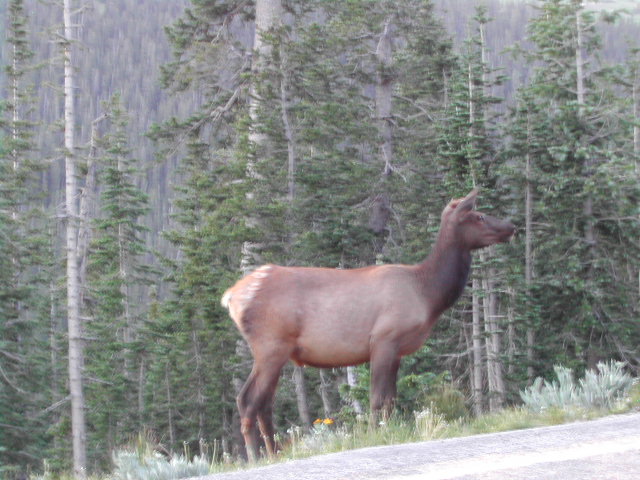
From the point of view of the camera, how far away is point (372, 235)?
24.1 m

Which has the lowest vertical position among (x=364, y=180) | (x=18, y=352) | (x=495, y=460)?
(x=18, y=352)

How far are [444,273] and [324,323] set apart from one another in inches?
59.0

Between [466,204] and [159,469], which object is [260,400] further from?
[466,204]

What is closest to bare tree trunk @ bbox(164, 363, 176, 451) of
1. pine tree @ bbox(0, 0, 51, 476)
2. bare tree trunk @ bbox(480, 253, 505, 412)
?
pine tree @ bbox(0, 0, 51, 476)

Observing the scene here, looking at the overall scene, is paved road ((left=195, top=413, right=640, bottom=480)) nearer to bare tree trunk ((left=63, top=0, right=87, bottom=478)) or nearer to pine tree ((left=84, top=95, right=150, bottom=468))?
bare tree trunk ((left=63, top=0, right=87, bottom=478))

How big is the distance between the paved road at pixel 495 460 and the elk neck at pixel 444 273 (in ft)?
9.06

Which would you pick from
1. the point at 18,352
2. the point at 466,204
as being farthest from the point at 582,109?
the point at 18,352

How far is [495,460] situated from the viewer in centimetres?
516

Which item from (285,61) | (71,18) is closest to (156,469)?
(285,61)

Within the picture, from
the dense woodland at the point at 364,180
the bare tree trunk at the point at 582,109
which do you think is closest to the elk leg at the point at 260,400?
the dense woodland at the point at 364,180

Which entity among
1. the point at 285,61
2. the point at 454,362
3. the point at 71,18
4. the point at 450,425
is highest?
the point at 71,18

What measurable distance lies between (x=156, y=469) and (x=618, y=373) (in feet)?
16.5

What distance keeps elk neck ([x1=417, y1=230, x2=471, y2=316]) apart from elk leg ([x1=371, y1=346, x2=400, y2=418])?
77 centimetres

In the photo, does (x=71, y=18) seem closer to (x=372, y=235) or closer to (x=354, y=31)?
(x=354, y=31)
